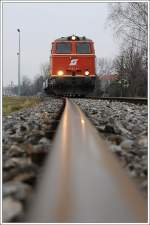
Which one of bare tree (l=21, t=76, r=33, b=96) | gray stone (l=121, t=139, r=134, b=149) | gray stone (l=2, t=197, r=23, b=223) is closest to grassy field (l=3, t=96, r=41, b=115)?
gray stone (l=121, t=139, r=134, b=149)

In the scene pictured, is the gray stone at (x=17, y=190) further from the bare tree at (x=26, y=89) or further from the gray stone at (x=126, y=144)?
the bare tree at (x=26, y=89)

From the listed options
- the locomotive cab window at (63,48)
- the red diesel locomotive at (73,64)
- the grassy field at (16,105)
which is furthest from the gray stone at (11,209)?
the locomotive cab window at (63,48)

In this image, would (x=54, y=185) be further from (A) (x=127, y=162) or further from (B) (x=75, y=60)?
(B) (x=75, y=60)

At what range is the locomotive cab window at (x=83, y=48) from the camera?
2299 cm

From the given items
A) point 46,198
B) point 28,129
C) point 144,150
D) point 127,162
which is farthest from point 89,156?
point 28,129

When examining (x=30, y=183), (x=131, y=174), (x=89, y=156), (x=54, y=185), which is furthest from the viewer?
(x=89, y=156)

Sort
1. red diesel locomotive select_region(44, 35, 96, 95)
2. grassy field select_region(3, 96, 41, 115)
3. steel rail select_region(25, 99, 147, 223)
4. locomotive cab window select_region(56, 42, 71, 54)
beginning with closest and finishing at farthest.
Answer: steel rail select_region(25, 99, 147, 223) < grassy field select_region(3, 96, 41, 115) < red diesel locomotive select_region(44, 35, 96, 95) < locomotive cab window select_region(56, 42, 71, 54)

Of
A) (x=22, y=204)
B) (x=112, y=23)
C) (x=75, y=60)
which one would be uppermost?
(x=112, y=23)

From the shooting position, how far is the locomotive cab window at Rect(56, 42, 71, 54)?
22938 mm

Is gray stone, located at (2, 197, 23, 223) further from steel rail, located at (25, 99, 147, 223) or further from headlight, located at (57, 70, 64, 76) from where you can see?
headlight, located at (57, 70, 64, 76)

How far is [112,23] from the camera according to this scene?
31.5 metres

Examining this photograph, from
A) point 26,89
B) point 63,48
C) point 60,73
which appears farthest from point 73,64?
point 26,89

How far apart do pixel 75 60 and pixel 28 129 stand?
17700mm

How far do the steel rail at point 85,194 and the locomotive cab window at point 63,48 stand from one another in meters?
20.3
